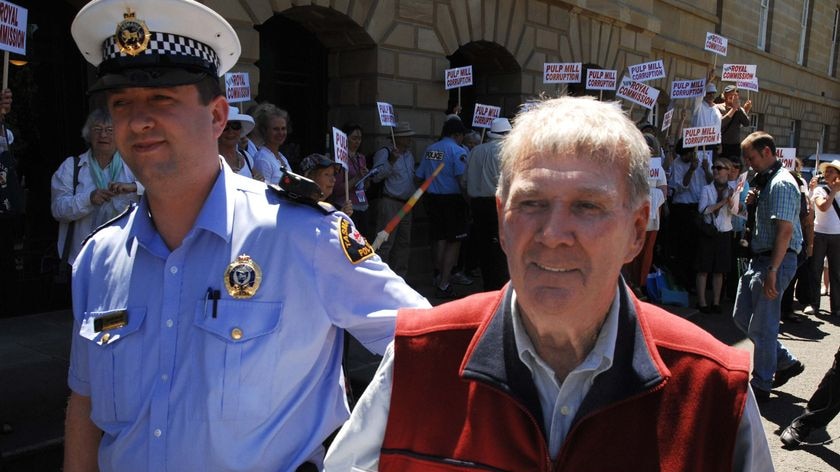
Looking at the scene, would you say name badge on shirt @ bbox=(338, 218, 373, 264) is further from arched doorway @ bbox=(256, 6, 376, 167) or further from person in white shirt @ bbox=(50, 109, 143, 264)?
arched doorway @ bbox=(256, 6, 376, 167)

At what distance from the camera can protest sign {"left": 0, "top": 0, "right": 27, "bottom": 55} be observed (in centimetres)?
518

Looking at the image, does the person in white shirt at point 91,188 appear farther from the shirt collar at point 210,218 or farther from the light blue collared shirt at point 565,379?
the light blue collared shirt at point 565,379

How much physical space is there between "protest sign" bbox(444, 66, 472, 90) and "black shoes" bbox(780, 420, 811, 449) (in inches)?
276

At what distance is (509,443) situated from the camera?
1.48 meters

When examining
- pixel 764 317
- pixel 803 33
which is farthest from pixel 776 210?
pixel 803 33

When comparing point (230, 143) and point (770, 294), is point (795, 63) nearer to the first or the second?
point (770, 294)

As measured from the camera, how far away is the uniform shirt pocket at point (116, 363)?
6.17 feet

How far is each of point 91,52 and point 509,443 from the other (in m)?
1.66

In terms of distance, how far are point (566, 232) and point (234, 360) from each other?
93 cm

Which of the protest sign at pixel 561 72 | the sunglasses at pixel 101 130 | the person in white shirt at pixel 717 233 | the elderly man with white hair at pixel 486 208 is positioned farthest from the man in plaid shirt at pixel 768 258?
the sunglasses at pixel 101 130

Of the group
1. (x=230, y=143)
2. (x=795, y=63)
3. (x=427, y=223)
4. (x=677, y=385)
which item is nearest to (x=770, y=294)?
(x=230, y=143)

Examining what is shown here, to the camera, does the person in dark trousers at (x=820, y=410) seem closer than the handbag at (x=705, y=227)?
Yes

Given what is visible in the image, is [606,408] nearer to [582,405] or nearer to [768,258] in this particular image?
[582,405]

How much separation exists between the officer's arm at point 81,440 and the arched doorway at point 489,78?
1103cm
